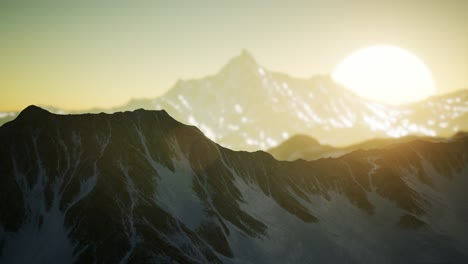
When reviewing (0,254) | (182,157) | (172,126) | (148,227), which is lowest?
(0,254)

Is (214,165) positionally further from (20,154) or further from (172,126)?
(20,154)

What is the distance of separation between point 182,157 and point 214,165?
1356 cm

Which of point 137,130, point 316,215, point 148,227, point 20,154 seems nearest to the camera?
point 148,227

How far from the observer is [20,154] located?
146 metres

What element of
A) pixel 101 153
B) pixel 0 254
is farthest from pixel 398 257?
pixel 0 254

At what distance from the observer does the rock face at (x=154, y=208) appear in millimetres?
123500

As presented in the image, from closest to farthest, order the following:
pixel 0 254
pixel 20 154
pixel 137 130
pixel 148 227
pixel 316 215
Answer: pixel 0 254
pixel 148 227
pixel 20 154
pixel 137 130
pixel 316 215

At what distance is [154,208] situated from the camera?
13925cm

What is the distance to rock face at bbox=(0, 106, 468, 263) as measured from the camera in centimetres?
12350

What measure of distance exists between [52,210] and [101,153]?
24325mm

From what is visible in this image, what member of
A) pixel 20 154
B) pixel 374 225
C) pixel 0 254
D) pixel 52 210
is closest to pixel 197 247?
pixel 52 210

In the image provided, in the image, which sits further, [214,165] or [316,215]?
[316,215]

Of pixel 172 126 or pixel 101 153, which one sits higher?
pixel 172 126

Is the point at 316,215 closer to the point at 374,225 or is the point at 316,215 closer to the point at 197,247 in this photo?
the point at 374,225
